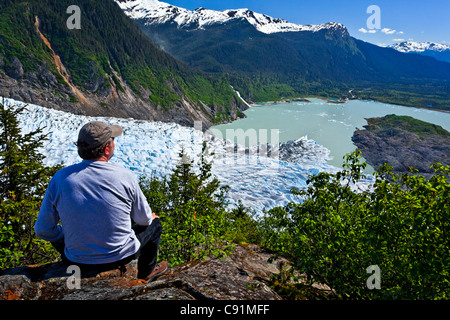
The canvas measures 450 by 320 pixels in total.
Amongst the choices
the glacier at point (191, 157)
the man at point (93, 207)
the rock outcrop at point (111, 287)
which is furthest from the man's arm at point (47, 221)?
the glacier at point (191, 157)

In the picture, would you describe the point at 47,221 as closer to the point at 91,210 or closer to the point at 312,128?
the point at 91,210

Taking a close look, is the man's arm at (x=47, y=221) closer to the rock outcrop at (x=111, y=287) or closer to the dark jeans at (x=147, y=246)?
the rock outcrop at (x=111, y=287)

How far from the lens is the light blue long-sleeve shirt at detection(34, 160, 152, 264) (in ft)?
10.6

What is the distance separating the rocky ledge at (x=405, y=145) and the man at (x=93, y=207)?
253ft

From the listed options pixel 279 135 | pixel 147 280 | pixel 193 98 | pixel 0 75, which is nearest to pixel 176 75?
pixel 193 98

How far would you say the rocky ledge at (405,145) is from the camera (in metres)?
72.9

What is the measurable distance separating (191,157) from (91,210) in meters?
56.5

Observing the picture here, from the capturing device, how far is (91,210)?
326 cm

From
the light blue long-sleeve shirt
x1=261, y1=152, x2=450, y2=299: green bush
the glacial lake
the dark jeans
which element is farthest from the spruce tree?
the glacial lake

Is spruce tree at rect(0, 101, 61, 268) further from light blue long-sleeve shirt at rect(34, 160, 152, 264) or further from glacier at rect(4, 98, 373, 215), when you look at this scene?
glacier at rect(4, 98, 373, 215)

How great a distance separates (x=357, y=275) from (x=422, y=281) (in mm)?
1036
